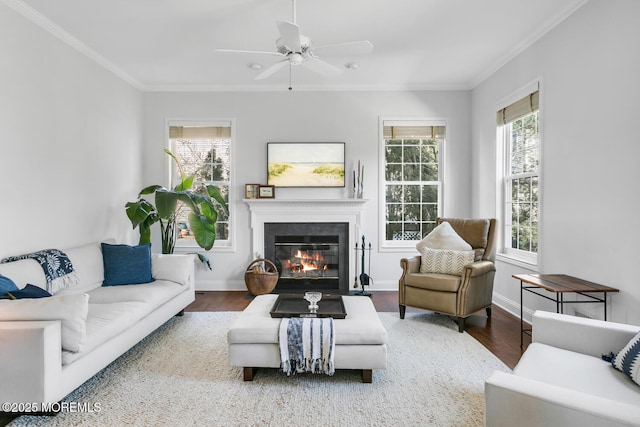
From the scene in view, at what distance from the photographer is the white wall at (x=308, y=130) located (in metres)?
4.97

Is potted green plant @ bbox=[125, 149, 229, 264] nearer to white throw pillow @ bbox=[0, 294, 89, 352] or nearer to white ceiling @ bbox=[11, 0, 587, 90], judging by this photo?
white ceiling @ bbox=[11, 0, 587, 90]

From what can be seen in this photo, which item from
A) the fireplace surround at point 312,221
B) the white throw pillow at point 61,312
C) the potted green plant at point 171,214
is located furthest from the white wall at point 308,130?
the white throw pillow at point 61,312

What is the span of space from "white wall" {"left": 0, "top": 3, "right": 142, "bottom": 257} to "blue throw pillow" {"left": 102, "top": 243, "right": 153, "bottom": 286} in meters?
0.45

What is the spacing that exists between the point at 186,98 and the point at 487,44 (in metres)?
3.83

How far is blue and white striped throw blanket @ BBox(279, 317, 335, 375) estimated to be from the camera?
232cm

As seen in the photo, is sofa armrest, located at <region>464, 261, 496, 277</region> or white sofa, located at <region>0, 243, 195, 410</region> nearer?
white sofa, located at <region>0, 243, 195, 410</region>

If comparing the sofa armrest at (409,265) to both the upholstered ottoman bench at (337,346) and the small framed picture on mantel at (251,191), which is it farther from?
the small framed picture on mantel at (251,191)

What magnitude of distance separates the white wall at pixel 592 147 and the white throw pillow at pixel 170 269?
Result: 350 cm

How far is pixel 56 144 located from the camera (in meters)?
3.33

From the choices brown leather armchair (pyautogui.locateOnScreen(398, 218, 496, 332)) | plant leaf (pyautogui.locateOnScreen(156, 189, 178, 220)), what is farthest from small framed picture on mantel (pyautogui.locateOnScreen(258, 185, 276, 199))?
brown leather armchair (pyautogui.locateOnScreen(398, 218, 496, 332))

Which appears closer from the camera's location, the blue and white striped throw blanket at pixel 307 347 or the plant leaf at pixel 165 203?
the blue and white striped throw blanket at pixel 307 347

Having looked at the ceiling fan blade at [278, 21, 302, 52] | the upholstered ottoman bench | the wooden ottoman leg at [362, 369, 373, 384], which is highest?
the ceiling fan blade at [278, 21, 302, 52]

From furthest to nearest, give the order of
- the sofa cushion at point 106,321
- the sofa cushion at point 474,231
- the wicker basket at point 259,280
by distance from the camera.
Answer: the wicker basket at point 259,280, the sofa cushion at point 474,231, the sofa cushion at point 106,321

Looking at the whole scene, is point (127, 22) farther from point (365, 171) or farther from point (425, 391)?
point (425, 391)
